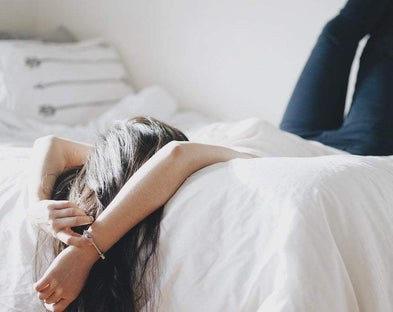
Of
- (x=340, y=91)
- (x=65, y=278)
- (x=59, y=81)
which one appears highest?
(x=340, y=91)

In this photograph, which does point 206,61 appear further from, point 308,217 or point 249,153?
point 308,217

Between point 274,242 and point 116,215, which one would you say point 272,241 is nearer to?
point 274,242

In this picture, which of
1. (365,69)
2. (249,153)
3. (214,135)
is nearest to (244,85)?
(365,69)

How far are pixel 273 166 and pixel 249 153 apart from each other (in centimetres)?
28

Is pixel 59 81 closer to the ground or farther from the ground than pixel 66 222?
closer to the ground

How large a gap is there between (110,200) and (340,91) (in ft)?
3.35

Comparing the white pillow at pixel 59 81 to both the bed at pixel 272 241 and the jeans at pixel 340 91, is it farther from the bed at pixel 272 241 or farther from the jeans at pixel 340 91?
the bed at pixel 272 241

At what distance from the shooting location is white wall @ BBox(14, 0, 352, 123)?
86.5 inches

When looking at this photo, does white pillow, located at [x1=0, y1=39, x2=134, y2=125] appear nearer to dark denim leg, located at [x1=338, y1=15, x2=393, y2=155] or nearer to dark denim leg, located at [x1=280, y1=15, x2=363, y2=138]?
dark denim leg, located at [x1=280, y1=15, x2=363, y2=138]

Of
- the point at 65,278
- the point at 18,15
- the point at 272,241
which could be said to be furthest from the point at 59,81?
the point at 272,241

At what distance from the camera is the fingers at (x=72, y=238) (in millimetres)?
890

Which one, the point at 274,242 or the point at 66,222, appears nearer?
the point at 274,242

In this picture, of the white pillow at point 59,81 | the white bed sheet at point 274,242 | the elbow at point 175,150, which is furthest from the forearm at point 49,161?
the white pillow at point 59,81

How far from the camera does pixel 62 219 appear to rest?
3.01 ft
